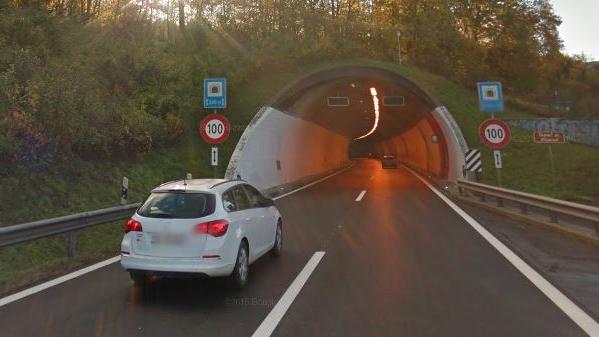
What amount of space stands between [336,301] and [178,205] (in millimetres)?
2468

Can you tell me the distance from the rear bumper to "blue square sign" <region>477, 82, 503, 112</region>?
12.7 m

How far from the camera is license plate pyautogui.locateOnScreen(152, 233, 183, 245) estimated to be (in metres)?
5.61

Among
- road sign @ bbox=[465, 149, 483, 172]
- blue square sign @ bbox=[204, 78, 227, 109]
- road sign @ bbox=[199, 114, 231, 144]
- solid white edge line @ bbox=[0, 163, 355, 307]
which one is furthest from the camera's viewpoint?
road sign @ bbox=[465, 149, 483, 172]

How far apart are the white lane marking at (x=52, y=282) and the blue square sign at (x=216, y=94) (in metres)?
7.09

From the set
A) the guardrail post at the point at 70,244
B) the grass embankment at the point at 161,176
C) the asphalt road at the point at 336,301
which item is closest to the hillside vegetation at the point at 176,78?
the grass embankment at the point at 161,176

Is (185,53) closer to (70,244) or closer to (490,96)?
(490,96)

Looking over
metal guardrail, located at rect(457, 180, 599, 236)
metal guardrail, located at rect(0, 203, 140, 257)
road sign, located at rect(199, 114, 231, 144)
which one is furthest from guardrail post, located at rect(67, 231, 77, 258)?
metal guardrail, located at rect(457, 180, 599, 236)

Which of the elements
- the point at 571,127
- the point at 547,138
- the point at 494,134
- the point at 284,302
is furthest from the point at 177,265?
the point at 571,127

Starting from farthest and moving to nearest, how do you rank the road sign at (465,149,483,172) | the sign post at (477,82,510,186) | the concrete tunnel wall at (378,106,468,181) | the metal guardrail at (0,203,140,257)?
1. the concrete tunnel wall at (378,106,468,181)
2. the road sign at (465,149,483,172)
3. the sign post at (477,82,510,186)
4. the metal guardrail at (0,203,140,257)

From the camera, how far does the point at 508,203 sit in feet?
50.2

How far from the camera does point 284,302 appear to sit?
5473mm

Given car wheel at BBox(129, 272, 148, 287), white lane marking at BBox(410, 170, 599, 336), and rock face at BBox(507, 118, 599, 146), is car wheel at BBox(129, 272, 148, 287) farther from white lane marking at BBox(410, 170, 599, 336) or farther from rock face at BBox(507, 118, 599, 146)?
rock face at BBox(507, 118, 599, 146)

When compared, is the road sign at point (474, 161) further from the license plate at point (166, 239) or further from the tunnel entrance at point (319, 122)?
the license plate at point (166, 239)

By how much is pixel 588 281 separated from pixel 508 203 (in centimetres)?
974
